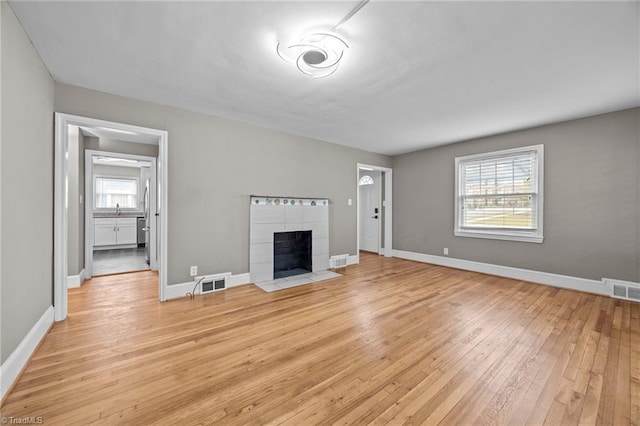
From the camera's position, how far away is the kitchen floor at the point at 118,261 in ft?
15.4

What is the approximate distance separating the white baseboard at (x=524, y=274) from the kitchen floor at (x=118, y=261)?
585 centimetres

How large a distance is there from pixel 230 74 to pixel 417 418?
10.1 feet

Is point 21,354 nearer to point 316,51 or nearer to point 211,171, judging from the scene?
point 211,171

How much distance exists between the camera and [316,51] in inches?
79.6

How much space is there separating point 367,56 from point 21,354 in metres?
3.47

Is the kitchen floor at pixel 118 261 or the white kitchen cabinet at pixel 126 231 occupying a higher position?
the white kitchen cabinet at pixel 126 231

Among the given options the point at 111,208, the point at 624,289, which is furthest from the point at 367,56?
the point at 111,208

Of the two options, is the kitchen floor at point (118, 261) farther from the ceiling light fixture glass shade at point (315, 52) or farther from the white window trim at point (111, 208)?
the ceiling light fixture glass shade at point (315, 52)

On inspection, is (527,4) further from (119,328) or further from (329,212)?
(119,328)

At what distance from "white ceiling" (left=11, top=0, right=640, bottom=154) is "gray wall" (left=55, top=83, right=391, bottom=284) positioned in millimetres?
222

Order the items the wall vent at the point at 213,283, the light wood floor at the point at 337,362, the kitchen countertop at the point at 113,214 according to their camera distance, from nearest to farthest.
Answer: the light wood floor at the point at 337,362 → the wall vent at the point at 213,283 → the kitchen countertop at the point at 113,214

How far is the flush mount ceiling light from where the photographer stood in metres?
1.93

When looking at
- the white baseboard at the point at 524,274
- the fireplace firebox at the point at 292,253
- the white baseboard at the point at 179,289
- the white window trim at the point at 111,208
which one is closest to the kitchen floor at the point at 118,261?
the white window trim at the point at 111,208

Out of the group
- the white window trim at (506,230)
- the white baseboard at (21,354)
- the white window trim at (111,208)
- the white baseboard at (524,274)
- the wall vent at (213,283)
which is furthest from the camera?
the white window trim at (111,208)
